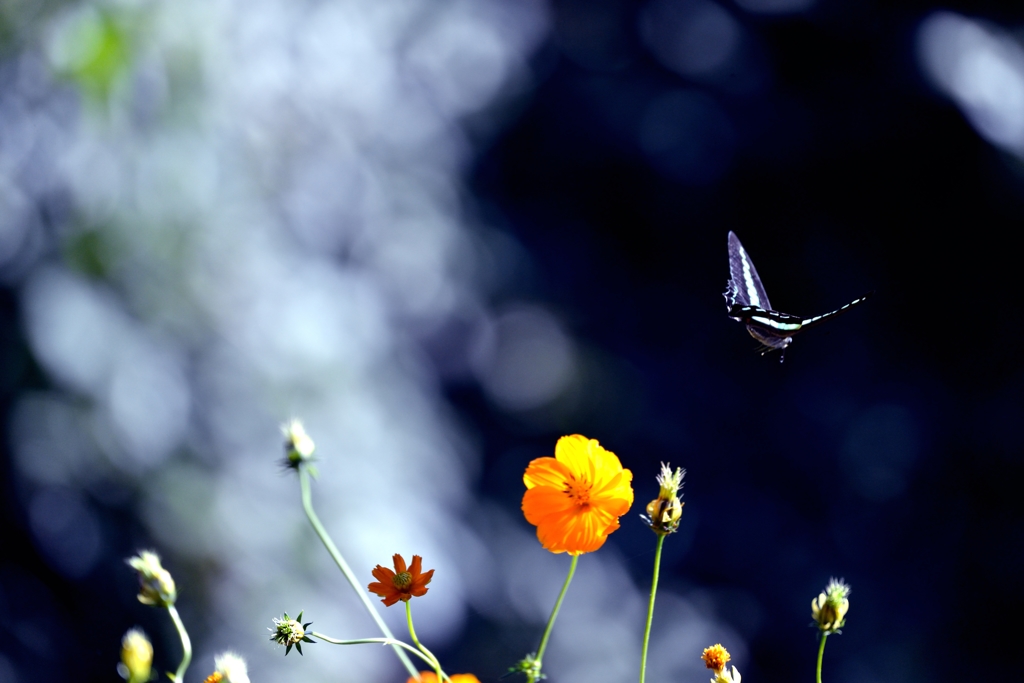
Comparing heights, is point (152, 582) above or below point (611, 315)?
below

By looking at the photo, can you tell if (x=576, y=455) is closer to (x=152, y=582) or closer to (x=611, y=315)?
(x=152, y=582)

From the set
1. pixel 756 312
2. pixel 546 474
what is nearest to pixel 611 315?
pixel 546 474

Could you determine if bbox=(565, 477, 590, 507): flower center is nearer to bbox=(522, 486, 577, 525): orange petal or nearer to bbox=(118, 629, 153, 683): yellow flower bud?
bbox=(522, 486, 577, 525): orange petal

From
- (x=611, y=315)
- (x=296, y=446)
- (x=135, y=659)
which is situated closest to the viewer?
(x=135, y=659)

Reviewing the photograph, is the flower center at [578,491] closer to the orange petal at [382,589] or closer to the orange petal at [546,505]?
the orange petal at [546,505]

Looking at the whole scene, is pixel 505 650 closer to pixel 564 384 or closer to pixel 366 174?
pixel 564 384

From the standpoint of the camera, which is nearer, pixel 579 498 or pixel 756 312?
pixel 756 312

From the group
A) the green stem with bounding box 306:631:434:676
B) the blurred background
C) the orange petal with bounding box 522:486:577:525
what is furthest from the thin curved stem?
the blurred background
